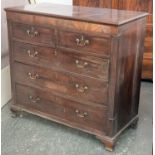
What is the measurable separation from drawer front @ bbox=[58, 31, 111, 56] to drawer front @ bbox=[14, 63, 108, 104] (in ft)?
0.63

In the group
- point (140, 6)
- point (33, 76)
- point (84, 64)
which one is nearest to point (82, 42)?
point (84, 64)

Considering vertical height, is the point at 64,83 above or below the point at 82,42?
below

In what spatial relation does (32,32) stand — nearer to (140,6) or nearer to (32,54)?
(32,54)

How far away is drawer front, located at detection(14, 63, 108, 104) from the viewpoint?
188cm

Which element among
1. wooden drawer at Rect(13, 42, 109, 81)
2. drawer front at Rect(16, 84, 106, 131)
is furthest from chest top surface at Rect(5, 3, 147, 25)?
drawer front at Rect(16, 84, 106, 131)

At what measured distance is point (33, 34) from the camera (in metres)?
2.03

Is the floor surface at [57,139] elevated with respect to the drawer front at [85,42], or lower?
lower

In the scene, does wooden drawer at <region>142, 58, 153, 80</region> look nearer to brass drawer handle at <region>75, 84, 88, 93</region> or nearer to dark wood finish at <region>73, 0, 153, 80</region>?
dark wood finish at <region>73, 0, 153, 80</region>

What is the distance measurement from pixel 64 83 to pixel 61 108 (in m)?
0.20

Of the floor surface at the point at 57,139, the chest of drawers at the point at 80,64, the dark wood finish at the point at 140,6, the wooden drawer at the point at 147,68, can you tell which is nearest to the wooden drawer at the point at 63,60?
the chest of drawers at the point at 80,64

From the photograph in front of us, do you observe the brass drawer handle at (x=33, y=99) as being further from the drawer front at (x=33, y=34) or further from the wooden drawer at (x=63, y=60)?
the drawer front at (x=33, y=34)

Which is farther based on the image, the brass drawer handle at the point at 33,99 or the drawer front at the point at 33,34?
the brass drawer handle at the point at 33,99

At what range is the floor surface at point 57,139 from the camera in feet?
6.42

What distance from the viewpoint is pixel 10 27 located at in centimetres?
214
